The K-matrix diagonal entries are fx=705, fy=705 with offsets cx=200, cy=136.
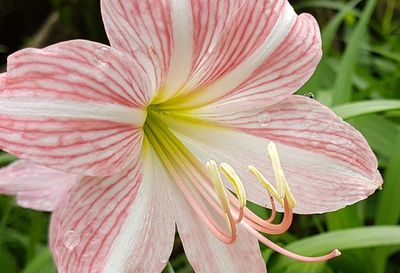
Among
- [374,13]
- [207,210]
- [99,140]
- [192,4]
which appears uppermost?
[192,4]

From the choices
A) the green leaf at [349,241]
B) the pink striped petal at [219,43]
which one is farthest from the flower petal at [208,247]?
the green leaf at [349,241]

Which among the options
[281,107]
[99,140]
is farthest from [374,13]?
[99,140]

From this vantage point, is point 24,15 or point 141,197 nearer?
point 141,197

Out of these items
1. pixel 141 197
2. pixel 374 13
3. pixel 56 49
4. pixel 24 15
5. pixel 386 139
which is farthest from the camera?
pixel 374 13

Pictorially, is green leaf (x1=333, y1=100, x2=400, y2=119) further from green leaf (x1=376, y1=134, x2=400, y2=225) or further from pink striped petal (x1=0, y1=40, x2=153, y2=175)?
pink striped petal (x1=0, y1=40, x2=153, y2=175)

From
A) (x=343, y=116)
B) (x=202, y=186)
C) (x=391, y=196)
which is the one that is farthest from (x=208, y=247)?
(x=391, y=196)

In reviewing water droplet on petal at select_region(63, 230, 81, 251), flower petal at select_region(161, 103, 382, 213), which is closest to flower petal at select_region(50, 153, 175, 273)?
water droplet on petal at select_region(63, 230, 81, 251)

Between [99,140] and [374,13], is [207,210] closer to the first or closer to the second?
[99,140]

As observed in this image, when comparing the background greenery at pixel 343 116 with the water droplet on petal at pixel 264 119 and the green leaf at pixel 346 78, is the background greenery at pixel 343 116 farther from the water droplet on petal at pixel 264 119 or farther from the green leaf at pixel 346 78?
the water droplet on petal at pixel 264 119
